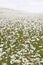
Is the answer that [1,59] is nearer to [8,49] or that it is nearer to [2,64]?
[2,64]

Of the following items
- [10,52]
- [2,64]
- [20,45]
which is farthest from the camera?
[20,45]

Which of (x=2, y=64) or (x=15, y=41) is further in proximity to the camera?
(x=15, y=41)

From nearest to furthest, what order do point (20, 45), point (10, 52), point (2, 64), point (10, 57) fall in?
point (2, 64) < point (10, 57) < point (10, 52) < point (20, 45)

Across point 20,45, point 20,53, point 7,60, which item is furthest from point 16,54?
point 20,45

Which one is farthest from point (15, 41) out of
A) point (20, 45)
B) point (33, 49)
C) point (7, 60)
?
point (7, 60)

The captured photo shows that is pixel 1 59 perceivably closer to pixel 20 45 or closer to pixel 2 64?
pixel 2 64

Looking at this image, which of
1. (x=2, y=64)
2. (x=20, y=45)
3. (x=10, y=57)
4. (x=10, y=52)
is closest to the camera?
(x=2, y=64)

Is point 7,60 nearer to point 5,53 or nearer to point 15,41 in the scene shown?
point 5,53

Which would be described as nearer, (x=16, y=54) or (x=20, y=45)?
(x=16, y=54)
